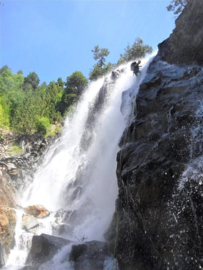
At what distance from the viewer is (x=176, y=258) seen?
6344 mm

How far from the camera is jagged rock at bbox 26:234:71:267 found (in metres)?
9.80

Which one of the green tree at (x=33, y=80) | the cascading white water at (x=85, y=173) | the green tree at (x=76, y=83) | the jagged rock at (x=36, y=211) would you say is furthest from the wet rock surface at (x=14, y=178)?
the green tree at (x=33, y=80)

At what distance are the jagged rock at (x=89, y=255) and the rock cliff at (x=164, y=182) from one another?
20.1 inches

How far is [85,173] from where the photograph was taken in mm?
17141

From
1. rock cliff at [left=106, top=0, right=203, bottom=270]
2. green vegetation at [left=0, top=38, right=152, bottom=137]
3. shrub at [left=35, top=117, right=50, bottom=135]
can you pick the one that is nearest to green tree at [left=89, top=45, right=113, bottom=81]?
green vegetation at [left=0, top=38, right=152, bottom=137]

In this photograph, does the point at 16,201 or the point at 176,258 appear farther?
the point at 16,201

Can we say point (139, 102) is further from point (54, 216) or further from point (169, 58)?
point (54, 216)

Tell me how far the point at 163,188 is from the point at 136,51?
3008 cm

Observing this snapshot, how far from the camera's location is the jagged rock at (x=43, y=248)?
32.1 ft

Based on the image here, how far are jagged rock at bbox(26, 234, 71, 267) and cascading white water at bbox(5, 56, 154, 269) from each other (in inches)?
17.3

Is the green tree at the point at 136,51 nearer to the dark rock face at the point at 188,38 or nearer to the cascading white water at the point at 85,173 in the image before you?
the cascading white water at the point at 85,173

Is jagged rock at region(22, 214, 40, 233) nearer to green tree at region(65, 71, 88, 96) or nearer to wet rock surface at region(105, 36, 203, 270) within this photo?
wet rock surface at region(105, 36, 203, 270)

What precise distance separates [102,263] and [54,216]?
638 cm

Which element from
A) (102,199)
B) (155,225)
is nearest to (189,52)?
(102,199)
